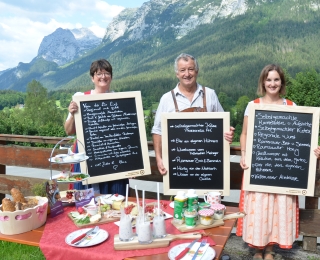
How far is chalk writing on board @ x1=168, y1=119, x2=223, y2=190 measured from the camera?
277 centimetres

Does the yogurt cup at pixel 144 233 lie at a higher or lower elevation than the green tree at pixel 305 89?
higher

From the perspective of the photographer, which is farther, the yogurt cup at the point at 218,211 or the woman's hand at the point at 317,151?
the woman's hand at the point at 317,151

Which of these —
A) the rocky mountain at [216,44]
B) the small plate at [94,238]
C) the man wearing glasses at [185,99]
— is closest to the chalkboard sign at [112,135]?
the man wearing glasses at [185,99]

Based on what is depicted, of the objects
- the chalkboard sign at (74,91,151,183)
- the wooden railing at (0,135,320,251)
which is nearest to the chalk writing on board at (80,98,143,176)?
the chalkboard sign at (74,91,151,183)

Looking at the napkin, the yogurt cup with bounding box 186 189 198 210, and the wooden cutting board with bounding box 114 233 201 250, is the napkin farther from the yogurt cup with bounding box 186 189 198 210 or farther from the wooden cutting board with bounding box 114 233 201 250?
the yogurt cup with bounding box 186 189 198 210

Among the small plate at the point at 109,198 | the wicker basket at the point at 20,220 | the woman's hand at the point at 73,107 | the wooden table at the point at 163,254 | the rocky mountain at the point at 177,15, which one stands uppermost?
the rocky mountain at the point at 177,15

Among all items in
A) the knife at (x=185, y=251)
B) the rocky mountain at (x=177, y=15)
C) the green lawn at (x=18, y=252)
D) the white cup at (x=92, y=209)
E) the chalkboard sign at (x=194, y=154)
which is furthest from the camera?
the rocky mountain at (x=177, y=15)

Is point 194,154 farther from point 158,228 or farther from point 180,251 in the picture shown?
point 180,251

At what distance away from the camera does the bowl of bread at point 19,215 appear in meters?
1.94

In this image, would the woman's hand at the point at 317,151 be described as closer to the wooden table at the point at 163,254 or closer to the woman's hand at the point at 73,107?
the wooden table at the point at 163,254

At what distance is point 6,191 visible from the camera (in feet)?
13.9

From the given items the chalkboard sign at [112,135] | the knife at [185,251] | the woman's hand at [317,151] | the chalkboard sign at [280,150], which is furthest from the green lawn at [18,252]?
the woman's hand at [317,151]

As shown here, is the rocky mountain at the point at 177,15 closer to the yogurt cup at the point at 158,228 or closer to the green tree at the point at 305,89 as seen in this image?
the green tree at the point at 305,89

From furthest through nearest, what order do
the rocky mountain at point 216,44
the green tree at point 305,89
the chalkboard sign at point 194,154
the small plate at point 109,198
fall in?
1. the rocky mountain at point 216,44
2. the green tree at point 305,89
3. the chalkboard sign at point 194,154
4. the small plate at point 109,198
